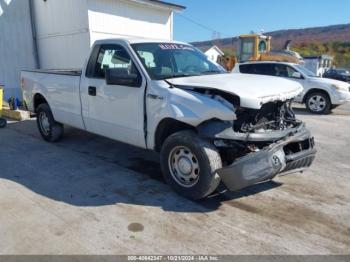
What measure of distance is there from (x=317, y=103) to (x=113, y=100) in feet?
27.9

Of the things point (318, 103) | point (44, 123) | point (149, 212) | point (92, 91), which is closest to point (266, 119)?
point (149, 212)

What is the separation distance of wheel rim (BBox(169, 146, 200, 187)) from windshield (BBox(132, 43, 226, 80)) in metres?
1.08

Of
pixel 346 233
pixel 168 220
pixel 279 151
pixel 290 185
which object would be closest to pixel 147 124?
pixel 168 220

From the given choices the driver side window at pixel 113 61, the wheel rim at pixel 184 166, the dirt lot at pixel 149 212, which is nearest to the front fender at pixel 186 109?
the wheel rim at pixel 184 166

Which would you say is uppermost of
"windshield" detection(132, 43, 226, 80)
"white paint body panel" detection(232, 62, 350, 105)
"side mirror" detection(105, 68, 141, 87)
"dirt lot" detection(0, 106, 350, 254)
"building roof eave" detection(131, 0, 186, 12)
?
"building roof eave" detection(131, 0, 186, 12)

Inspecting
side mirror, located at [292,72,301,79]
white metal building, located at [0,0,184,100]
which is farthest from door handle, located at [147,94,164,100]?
side mirror, located at [292,72,301,79]

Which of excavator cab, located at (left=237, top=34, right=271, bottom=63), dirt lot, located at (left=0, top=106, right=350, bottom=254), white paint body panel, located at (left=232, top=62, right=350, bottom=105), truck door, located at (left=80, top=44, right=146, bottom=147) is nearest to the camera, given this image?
dirt lot, located at (left=0, top=106, right=350, bottom=254)

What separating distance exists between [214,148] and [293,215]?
1.18 metres

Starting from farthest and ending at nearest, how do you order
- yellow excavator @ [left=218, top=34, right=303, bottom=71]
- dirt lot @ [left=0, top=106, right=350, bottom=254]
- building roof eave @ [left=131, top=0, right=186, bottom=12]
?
yellow excavator @ [left=218, top=34, right=303, bottom=71] → building roof eave @ [left=131, top=0, right=186, bottom=12] → dirt lot @ [left=0, top=106, right=350, bottom=254]

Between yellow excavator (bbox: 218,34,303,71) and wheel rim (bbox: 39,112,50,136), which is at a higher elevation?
yellow excavator (bbox: 218,34,303,71)

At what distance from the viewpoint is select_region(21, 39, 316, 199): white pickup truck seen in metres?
3.87

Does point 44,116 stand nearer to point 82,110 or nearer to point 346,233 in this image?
point 82,110

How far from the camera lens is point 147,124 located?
4676 mm

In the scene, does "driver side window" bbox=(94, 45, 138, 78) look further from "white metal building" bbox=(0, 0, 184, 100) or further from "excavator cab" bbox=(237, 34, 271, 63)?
"excavator cab" bbox=(237, 34, 271, 63)
